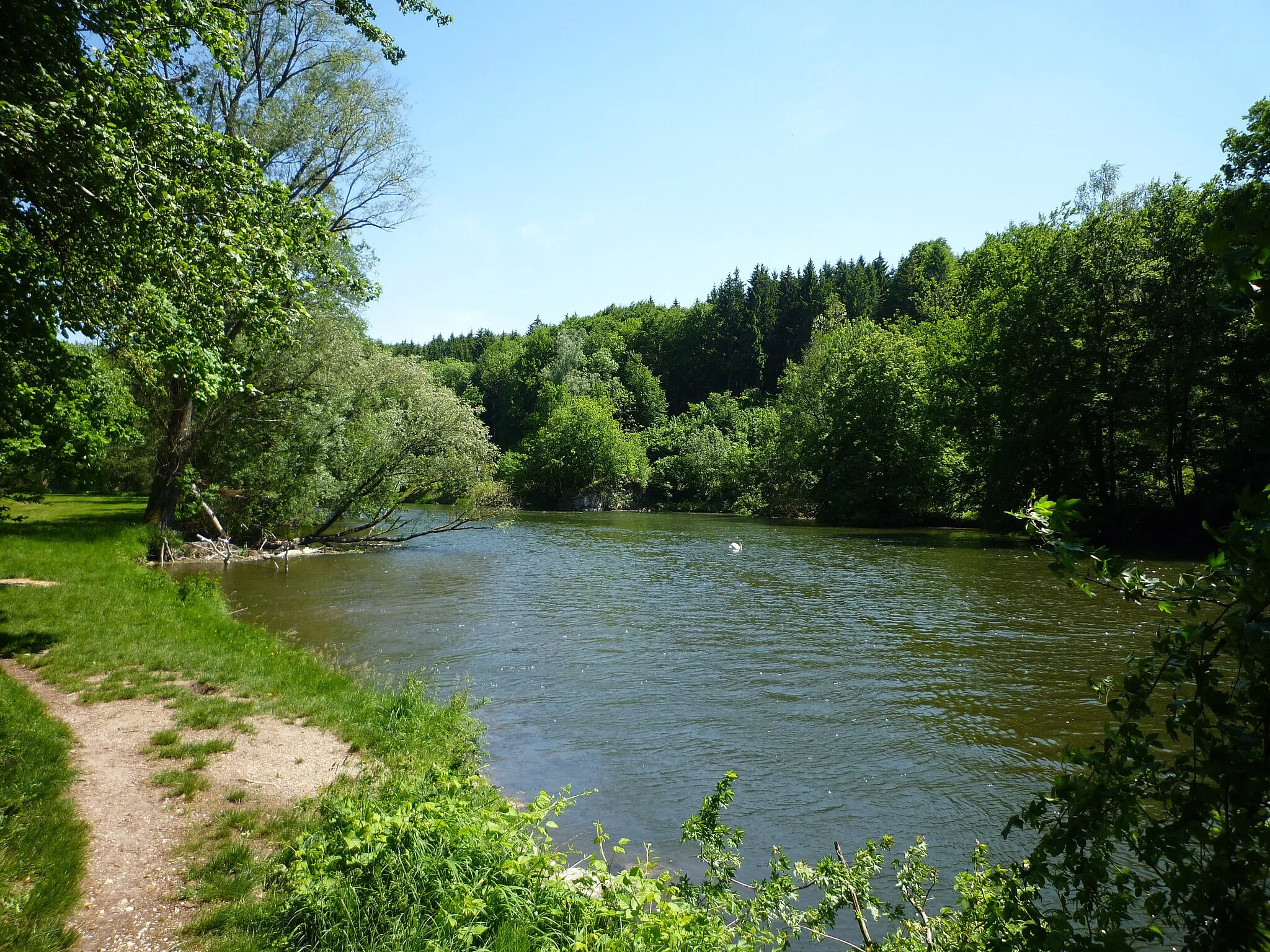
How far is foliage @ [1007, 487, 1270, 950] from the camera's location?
227cm

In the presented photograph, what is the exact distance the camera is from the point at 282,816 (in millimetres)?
6055

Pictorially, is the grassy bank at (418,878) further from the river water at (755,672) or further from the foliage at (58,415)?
the foliage at (58,415)

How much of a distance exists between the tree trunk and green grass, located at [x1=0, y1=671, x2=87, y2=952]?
17.0 metres

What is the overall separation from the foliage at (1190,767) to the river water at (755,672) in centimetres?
484

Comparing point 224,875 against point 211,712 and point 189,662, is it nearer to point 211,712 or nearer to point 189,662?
point 211,712

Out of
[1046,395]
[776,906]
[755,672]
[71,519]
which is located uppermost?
[1046,395]

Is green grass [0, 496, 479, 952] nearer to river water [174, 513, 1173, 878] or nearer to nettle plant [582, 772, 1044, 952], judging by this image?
river water [174, 513, 1173, 878]

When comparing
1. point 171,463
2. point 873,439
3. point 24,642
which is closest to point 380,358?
point 171,463

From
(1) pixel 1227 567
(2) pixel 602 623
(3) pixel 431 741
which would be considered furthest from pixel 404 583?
(1) pixel 1227 567

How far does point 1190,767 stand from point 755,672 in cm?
1140


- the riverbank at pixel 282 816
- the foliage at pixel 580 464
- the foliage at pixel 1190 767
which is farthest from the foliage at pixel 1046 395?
the riverbank at pixel 282 816

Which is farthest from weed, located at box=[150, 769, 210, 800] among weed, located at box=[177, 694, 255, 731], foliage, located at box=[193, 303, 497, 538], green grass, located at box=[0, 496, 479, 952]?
foliage, located at box=[193, 303, 497, 538]

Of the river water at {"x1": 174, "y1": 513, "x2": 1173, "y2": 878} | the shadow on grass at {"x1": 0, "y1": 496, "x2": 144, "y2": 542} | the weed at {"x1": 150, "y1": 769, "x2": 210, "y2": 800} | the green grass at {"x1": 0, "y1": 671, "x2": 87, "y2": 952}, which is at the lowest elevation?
the river water at {"x1": 174, "y1": 513, "x2": 1173, "y2": 878}

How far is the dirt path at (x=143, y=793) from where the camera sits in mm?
4527
